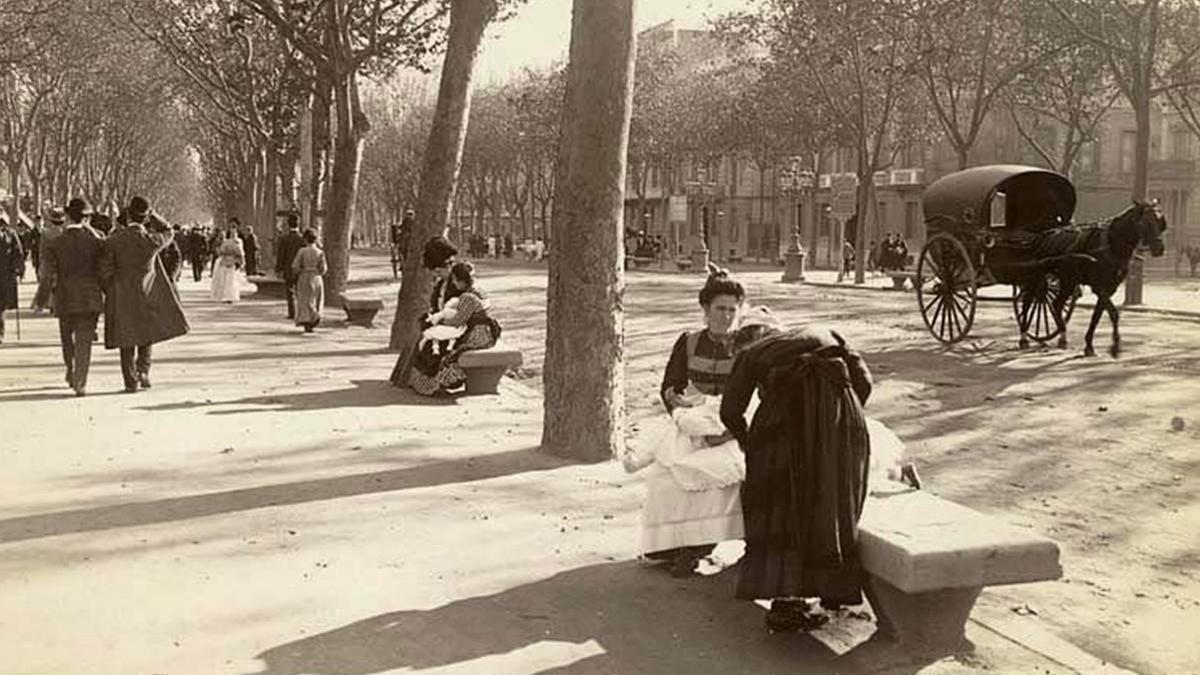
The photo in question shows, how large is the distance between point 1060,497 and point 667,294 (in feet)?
73.7

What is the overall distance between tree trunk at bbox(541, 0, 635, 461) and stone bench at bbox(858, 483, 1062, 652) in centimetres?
355

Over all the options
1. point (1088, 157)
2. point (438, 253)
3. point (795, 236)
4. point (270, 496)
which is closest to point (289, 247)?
point (438, 253)

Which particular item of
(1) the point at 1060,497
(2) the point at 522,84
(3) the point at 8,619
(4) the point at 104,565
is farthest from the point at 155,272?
(2) the point at 522,84

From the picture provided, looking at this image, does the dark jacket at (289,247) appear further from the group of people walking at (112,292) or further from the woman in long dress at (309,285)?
the group of people walking at (112,292)

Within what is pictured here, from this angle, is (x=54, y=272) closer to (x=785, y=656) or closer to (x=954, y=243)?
(x=785, y=656)

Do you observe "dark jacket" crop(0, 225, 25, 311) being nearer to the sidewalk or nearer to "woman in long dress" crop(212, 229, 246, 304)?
the sidewalk

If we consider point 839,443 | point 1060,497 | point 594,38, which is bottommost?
point 1060,497

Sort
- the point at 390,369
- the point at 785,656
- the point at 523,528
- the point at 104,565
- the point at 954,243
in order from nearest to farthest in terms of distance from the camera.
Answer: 1. the point at 785,656
2. the point at 104,565
3. the point at 523,528
4. the point at 390,369
5. the point at 954,243

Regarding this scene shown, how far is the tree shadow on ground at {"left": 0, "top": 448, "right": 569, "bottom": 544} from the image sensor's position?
669 cm

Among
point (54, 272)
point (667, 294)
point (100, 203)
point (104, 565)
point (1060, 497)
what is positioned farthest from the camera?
point (100, 203)

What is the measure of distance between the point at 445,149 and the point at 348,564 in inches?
377

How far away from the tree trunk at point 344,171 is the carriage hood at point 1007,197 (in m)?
9.44

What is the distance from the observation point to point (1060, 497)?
809 cm

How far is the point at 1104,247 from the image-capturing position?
15.0 m
